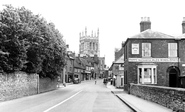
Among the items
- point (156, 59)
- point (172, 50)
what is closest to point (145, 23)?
point (172, 50)

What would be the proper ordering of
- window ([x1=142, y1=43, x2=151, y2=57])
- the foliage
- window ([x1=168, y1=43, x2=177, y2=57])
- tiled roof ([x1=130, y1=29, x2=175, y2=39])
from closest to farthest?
the foliage < window ([x1=168, y1=43, x2=177, y2=57]) < window ([x1=142, y1=43, x2=151, y2=57]) < tiled roof ([x1=130, y1=29, x2=175, y2=39])

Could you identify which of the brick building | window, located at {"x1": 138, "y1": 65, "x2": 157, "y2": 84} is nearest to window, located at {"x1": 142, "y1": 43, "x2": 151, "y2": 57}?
the brick building

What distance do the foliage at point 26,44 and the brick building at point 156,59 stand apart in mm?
10174

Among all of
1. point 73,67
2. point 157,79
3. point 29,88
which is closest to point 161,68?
point 157,79

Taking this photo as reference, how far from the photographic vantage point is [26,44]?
22.3m

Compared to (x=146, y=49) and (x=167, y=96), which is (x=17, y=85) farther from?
(x=146, y=49)

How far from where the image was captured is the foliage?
62.5ft

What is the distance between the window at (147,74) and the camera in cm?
2933

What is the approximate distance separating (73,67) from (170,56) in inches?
2140

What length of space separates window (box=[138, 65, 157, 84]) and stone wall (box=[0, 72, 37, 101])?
42.5 ft

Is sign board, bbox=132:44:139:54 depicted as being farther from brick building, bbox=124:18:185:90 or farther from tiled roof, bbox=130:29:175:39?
tiled roof, bbox=130:29:175:39

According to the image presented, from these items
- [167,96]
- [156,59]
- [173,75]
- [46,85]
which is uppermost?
[156,59]

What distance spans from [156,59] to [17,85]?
57.1ft

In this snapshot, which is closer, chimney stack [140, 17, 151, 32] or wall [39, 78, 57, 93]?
wall [39, 78, 57, 93]
